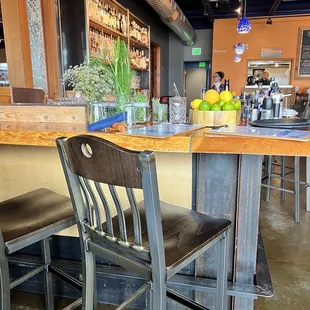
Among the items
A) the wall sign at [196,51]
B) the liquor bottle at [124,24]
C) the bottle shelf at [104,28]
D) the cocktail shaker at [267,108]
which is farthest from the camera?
the wall sign at [196,51]

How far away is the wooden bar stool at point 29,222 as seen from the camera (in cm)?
101

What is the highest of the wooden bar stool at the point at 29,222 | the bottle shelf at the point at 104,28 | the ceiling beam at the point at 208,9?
the ceiling beam at the point at 208,9

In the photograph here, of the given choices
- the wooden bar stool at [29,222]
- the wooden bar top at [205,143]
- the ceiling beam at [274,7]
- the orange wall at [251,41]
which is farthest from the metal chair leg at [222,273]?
the orange wall at [251,41]

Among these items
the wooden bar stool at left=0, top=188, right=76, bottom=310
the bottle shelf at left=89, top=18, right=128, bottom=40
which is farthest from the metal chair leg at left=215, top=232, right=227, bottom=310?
the bottle shelf at left=89, top=18, right=128, bottom=40

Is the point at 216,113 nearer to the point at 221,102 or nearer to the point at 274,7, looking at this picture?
the point at 221,102

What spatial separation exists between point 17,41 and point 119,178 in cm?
325

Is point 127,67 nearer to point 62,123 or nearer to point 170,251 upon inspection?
point 62,123

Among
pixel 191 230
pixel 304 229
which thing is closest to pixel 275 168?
pixel 304 229

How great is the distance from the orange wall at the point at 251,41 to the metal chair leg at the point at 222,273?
773 centimetres

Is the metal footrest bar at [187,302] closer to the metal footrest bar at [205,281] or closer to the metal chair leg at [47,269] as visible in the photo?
the metal footrest bar at [205,281]

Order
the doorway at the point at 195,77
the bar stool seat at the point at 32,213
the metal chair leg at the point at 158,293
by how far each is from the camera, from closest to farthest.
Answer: the metal chair leg at the point at 158,293 → the bar stool seat at the point at 32,213 → the doorway at the point at 195,77

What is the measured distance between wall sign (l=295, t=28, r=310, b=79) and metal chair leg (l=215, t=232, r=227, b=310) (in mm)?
8023

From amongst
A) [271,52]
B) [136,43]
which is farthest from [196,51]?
[136,43]

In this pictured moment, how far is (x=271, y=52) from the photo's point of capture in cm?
794
